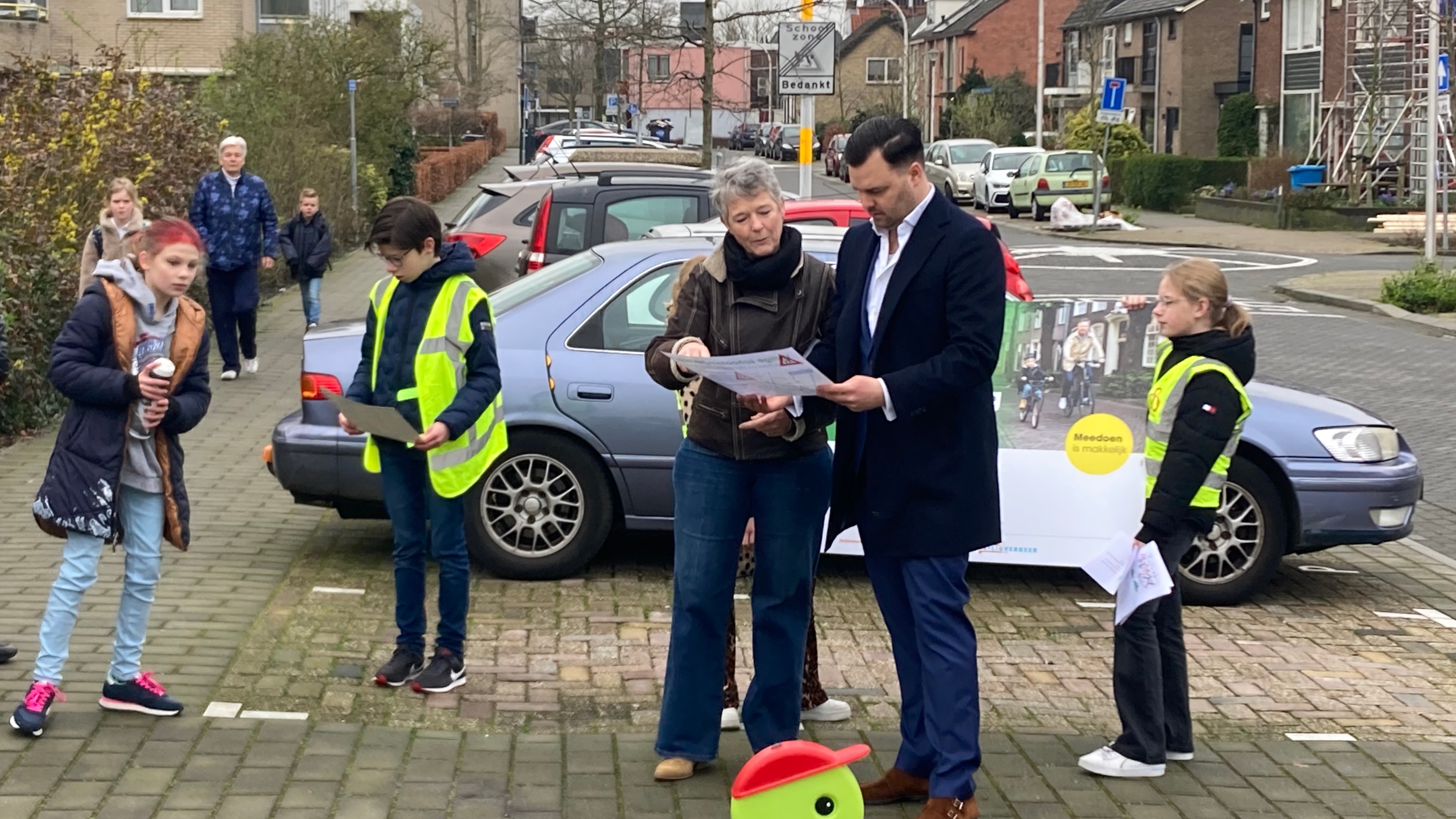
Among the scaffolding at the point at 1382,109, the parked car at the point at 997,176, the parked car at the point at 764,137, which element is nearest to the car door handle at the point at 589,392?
the scaffolding at the point at 1382,109

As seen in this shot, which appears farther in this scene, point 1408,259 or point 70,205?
point 1408,259

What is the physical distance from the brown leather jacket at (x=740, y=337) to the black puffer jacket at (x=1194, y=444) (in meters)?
0.98

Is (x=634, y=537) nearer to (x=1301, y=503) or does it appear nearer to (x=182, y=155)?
(x=1301, y=503)

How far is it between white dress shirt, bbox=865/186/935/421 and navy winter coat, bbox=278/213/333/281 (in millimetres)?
10268

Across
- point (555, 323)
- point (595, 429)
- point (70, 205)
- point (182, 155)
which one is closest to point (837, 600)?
point (595, 429)

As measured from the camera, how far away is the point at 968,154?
46156 mm

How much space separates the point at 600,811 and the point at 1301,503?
375 cm

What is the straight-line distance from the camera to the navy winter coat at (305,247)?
13.9 metres

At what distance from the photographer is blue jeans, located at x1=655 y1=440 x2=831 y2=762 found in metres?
4.63

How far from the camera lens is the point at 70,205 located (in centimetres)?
1221

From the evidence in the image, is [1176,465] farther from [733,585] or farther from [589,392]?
[589,392]

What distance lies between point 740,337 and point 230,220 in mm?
8351

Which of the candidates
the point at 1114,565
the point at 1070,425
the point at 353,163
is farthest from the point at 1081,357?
the point at 353,163

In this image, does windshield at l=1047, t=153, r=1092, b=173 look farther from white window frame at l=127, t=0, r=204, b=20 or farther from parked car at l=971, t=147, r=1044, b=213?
white window frame at l=127, t=0, r=204, b=20
